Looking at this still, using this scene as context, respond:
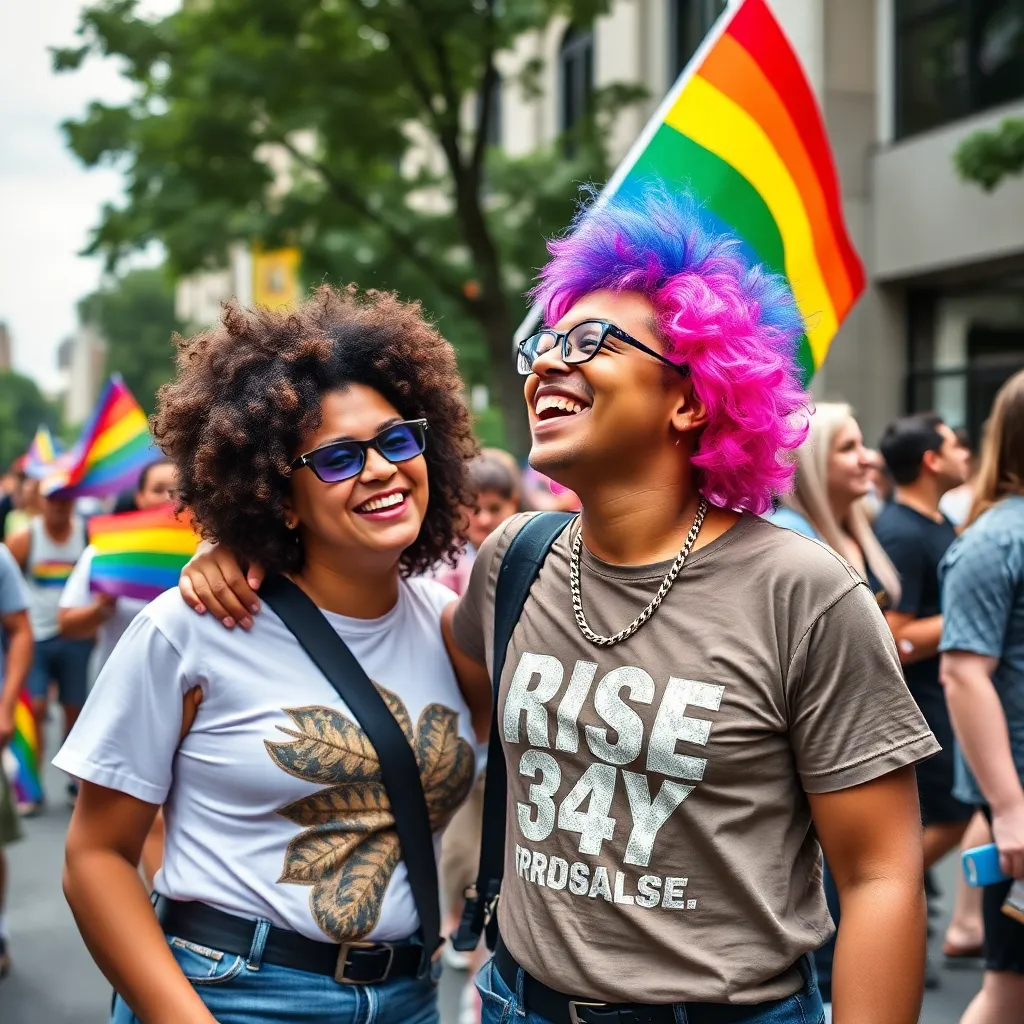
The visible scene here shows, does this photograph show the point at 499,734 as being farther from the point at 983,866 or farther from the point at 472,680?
the point at 983,866

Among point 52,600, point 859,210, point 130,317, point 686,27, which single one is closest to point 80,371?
point 130,317

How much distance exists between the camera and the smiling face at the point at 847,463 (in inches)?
174

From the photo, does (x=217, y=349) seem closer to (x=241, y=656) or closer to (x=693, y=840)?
(x=241, y=656)

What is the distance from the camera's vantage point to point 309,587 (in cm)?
269

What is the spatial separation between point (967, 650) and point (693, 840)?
1.92m

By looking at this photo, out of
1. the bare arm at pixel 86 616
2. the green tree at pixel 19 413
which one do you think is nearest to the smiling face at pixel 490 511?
the bare arm at pixel 86 616

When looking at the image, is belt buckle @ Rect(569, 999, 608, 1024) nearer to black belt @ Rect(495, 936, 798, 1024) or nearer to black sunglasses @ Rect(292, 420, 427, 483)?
black belt @ Rect(495, 936, 798, 1024)

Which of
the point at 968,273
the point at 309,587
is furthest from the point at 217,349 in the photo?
the point at 968,273

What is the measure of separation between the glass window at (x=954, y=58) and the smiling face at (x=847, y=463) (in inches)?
375

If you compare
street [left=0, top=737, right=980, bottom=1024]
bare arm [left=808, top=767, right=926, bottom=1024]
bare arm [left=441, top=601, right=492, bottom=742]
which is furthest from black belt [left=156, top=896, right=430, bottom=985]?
street [left=0, top=737, right=980, bottom=1024]

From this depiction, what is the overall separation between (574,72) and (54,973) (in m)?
18.5

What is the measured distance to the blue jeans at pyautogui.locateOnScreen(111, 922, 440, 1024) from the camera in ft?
7.89

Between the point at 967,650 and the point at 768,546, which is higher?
the point at 768,546

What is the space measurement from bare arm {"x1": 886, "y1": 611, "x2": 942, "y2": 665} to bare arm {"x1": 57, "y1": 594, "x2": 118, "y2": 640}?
10.5 ft
